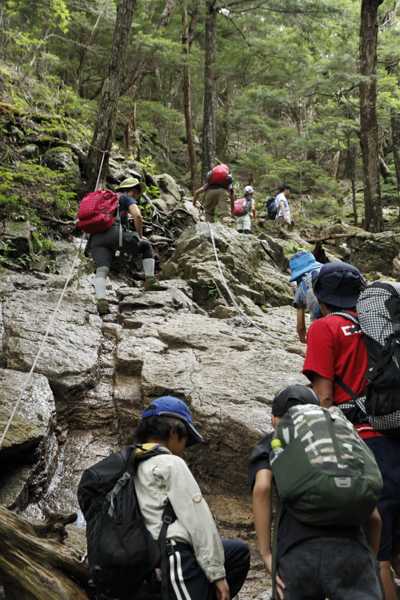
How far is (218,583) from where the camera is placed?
2.16 metres

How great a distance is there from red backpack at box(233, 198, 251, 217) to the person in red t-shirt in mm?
9479

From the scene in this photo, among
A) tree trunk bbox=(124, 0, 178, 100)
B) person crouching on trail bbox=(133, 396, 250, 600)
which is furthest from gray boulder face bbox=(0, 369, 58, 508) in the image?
tree trunk bbox=(124, 0, 178, 100)

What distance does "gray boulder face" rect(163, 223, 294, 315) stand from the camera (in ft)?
27.5

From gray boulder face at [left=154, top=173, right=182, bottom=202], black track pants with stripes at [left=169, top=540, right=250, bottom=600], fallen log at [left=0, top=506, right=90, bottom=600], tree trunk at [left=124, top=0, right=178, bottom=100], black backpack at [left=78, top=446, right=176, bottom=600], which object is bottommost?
fallen log at [left=0, top=506, right=90, bottom=600]

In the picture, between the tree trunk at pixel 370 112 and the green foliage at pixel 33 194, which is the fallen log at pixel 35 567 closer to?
the green foliage at pixel 33 194

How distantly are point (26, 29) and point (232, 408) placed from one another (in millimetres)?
17584

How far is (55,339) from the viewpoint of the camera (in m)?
5.46

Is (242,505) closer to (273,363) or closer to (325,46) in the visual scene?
(273,363)

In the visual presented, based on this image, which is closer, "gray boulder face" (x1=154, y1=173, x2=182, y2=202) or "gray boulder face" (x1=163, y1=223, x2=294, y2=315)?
"gray boulder face" (x1=163, y1=223, x2=294, y2=315)

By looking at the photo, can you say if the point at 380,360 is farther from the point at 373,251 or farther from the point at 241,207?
the point at 373,251

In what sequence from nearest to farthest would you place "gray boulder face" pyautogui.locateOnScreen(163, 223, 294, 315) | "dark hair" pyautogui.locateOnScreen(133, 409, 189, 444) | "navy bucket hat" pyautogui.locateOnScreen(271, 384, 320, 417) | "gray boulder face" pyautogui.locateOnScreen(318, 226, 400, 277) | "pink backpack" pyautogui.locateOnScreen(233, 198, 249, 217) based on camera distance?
"navy bucket hat" pyautogui.locateOnScreen(271, 384, 320, 417), "dark hair" pyautogui.locateOnScreen(133, 409, 189, 444), "gray boulder face" pyautogui.locateOnScreen(163, 223, 294, 315), "pink backpack" pyautogui.locateOnScreen(233, 198, 249, 217), "gray boulder face" pyautogui.locateOnScreen(318, 226, 400, 277)

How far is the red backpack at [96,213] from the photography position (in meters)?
6.60

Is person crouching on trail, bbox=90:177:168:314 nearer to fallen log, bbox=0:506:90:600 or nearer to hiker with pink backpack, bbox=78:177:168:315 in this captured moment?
hiker with pink backpack, bbox=78:177:168:315

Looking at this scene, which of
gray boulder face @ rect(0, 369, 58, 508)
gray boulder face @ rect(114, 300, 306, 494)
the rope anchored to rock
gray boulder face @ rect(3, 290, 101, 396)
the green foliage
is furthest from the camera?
the green foliage
